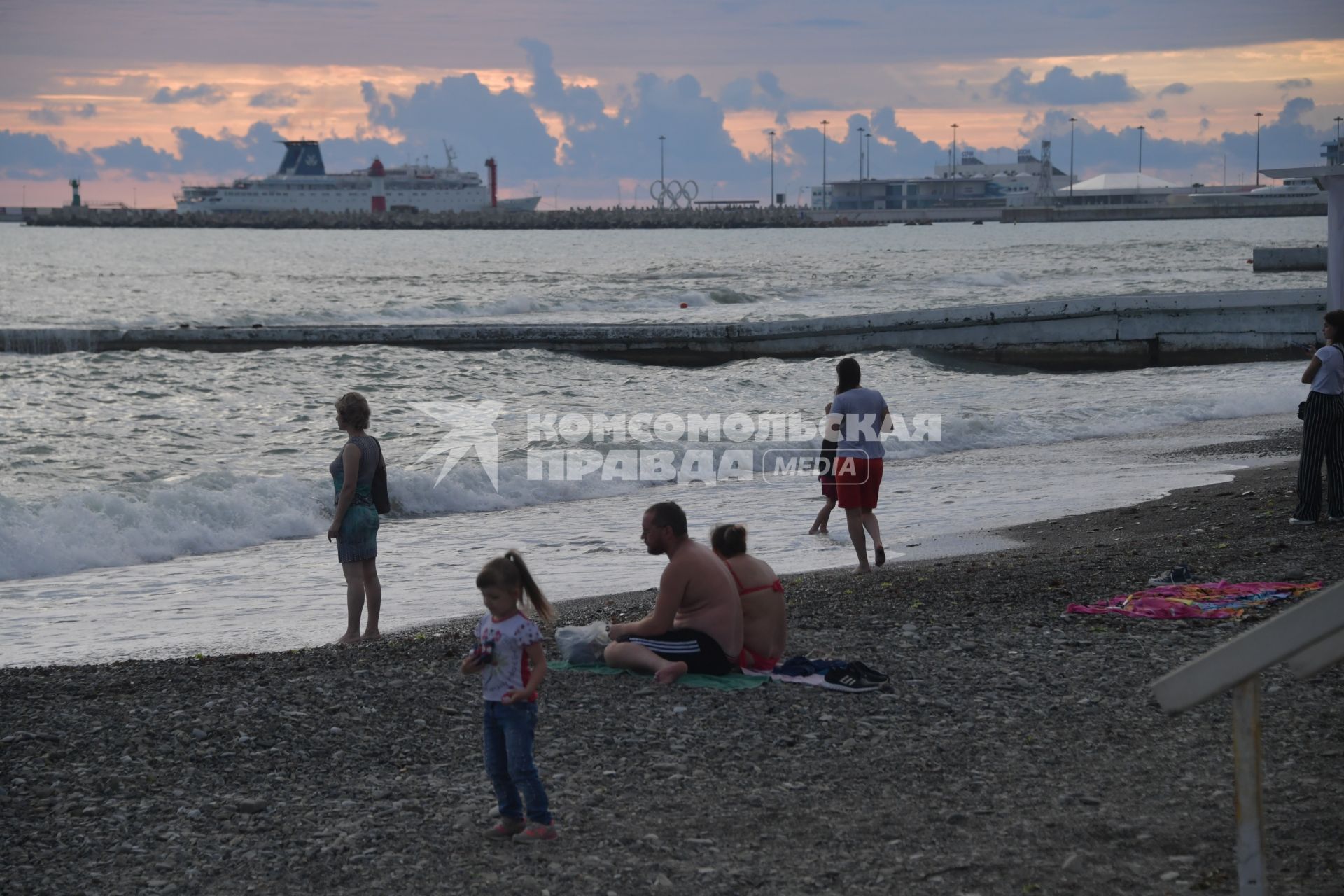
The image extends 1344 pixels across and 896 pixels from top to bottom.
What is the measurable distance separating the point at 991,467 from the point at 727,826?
11.7m

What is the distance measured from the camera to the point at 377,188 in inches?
6053

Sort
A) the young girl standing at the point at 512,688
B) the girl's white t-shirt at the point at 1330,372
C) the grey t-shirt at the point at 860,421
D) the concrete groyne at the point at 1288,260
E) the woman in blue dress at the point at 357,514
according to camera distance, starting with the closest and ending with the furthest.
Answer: the young girl standing at the point at 512,688, the woman in blue dress at the point at 357,514, the girl's white t-shirt at the point at 1330,372, the grey t-shirt at the point at 860,421, the concrete groyne at the point at 1288,260

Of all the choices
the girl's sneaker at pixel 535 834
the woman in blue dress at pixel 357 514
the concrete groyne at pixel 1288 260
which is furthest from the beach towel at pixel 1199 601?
the concrete groyne at pixel 1288 260

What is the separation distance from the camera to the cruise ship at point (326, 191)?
154125 mm

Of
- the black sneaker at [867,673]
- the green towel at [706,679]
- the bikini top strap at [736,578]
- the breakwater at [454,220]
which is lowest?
the green towel at [706,679]

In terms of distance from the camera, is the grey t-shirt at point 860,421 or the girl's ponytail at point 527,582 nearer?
the girl's ponytail at point 527,582

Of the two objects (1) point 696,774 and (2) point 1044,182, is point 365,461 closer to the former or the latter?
(1) point 696,774

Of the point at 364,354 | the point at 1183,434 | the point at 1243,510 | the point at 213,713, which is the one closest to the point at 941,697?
the point at 213,713

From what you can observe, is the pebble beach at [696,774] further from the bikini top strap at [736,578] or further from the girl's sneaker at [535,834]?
the bikini top strap at [736,578]

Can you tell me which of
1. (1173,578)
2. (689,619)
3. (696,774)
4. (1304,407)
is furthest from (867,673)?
(1304,407)

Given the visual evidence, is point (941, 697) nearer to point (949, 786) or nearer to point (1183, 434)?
point (949, 786)

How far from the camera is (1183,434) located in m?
18.0

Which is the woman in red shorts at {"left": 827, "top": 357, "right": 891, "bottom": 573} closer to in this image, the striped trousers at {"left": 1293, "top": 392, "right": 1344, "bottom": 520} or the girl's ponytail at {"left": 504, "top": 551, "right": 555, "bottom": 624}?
the striped trousers at {"left": 1293, "top": 392, "right": 1344, "bottom": 520}

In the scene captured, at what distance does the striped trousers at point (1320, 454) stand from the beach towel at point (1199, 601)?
Answer: 6.77ft
